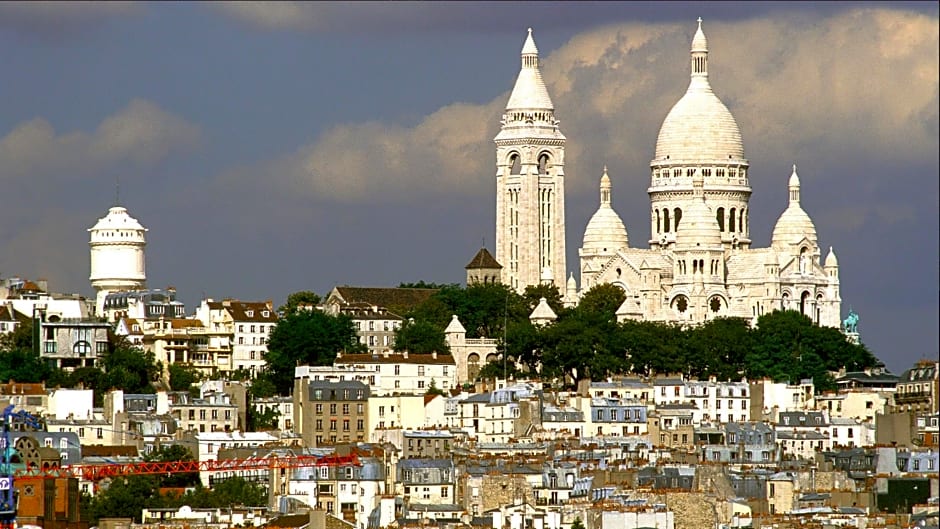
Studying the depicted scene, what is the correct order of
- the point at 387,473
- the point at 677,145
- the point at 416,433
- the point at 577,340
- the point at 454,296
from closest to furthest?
the point at 387,473 < the point at 416,433 < the point at 577,340 < the point at 454,296 < the point at 677,145

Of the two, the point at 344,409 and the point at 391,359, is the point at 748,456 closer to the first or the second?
the point at 344,409

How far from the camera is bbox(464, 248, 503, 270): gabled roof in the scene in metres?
186

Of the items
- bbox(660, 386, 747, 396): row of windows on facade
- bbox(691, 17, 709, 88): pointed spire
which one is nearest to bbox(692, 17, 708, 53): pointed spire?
bbox(691, 17, 709, 88): pointed spire

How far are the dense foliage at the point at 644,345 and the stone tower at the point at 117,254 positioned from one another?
14.1m

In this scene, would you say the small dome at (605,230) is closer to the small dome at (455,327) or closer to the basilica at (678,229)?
the basilica at (678,229)

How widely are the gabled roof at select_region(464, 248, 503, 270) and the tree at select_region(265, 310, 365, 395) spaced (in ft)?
91.1

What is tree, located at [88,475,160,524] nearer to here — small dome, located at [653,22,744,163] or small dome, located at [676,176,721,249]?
small dome, located at [676,176,721,249]

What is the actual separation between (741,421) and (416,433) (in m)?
19.7

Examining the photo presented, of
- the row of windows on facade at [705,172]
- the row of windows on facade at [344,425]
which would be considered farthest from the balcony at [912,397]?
the row of windows on facade at [705,172]

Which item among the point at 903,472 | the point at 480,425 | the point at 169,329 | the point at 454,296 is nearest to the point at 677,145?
the point at 454,296

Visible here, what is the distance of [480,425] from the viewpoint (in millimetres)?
138875

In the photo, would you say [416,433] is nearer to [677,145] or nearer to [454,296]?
[454,296]

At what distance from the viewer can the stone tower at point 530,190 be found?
187 meters

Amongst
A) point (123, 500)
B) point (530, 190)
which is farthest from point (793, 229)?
point (123, 500)
